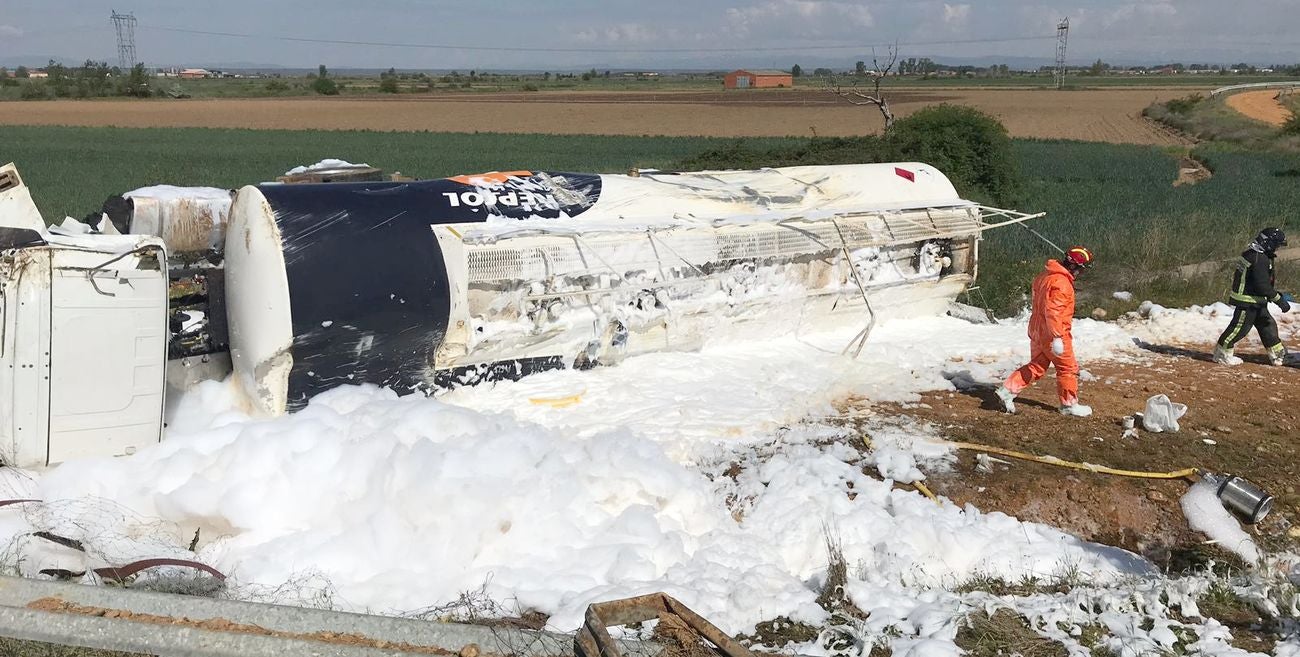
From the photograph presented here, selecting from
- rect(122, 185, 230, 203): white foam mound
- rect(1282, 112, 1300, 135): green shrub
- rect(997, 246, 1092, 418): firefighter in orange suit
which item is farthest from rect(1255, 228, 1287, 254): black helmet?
rect(1282, 112, 1300, 135): green shrub

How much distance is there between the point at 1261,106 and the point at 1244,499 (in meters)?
61.1

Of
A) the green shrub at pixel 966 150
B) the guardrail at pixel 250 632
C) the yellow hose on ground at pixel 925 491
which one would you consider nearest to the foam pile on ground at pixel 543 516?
the yellow hose on ground at pixel 925 491

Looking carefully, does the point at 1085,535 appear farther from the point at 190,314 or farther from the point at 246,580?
the point at 190,314

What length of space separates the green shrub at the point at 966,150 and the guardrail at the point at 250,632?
52.7ft

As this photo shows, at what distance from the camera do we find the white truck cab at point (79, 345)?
18.7 ft

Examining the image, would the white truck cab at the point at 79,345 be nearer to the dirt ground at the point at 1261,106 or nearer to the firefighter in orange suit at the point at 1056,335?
the firefighter in orange suit at the point at 1056,335

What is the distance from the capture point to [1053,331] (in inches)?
300

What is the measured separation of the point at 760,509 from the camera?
6.24 m

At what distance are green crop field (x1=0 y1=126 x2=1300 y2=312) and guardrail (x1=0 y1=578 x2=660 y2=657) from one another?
9001 millimetres

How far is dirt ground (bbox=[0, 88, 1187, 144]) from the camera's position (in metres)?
49.1

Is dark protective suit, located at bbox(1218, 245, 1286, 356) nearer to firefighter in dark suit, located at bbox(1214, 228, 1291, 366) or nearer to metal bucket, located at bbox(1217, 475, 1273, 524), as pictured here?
firefighter in dark suit, located at bbox(1214, 228, 1291, 366)

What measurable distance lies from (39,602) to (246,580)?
1.21 metres

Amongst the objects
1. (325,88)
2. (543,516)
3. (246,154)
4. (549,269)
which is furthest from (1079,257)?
(325,88)

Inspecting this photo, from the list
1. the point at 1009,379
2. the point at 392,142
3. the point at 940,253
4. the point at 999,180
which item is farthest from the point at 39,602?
the point at 392,142
